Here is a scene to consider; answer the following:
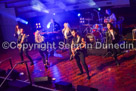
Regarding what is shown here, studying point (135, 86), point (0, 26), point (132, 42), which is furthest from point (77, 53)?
point (0, 26)

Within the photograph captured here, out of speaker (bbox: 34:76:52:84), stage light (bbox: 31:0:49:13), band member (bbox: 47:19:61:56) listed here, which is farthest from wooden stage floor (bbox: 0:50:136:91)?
stage light (bbox: 31:0:49:13)

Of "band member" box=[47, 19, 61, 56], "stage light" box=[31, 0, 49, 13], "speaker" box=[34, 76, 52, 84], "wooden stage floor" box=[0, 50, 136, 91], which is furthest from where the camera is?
"stage light" box=[31, 0, 49, 13]

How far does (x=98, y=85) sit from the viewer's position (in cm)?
516

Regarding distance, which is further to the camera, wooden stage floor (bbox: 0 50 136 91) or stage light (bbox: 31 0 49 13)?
stage light (bbox: 31 0 49 13)

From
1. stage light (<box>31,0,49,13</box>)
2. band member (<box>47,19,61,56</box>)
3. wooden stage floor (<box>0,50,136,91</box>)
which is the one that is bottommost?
wooden stage floor (<box>0,50,136,91</box>)

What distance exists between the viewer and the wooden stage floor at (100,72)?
510 centimetres

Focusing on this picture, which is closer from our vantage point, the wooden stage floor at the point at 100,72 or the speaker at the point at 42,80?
the wooden stage floor at the point at 100,72

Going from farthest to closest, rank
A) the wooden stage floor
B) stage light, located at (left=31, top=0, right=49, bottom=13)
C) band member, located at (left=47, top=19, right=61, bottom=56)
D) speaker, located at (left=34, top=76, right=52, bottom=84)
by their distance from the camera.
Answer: stage light, located at (left=31, top=0, right=49, bottom=13)
band member, located at (left=47, top=19, right=61, bottom=56)
speaker, located at (left=34, top=76, right=52, bottom=84)
the wooden stage floor

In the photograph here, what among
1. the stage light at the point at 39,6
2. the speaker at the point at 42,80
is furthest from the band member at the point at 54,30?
the speaker at the point at 42,80

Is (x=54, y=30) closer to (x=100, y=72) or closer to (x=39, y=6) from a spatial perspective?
(x=39, y=6)

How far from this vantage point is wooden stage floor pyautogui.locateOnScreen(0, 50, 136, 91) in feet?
16.7

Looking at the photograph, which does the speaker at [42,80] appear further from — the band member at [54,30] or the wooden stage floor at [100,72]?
the band member at [54,30]

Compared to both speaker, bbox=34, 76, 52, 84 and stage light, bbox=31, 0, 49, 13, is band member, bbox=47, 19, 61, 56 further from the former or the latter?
speaker, bbox=34, 76, 52, 84

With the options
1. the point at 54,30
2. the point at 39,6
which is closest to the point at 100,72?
the point at 54,30
